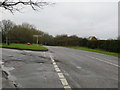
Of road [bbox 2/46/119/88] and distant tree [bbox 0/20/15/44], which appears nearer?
road [bbox 2/46/119/88]

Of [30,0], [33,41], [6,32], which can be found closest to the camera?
[30,0]

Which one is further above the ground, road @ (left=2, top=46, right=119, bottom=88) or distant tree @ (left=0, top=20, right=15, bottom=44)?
distant tree @ (left=0, top=20, right=15, bottom=44)

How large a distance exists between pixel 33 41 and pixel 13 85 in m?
52.5

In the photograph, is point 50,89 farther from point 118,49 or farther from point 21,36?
point 21,36

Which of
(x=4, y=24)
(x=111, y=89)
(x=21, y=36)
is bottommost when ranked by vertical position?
(x=111, y=89)

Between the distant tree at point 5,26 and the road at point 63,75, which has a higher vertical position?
the distant tree at point 5,26

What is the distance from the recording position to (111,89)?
4496mm

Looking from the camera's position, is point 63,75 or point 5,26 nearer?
point 63,75

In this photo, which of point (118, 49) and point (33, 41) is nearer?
point (118, 49)

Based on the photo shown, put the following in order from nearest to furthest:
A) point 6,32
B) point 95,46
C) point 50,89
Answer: point 50,89 → point 95,46 → point 6,32

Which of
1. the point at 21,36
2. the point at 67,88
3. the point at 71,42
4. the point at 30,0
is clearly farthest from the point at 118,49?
the point at 21,36

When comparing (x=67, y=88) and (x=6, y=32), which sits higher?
(x=6, y=32)

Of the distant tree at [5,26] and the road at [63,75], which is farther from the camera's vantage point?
the distant tree at [5,26]

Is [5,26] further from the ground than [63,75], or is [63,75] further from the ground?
[5,26]
